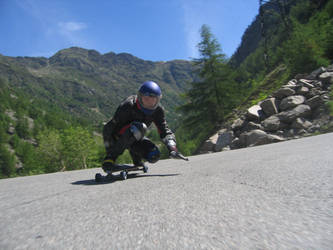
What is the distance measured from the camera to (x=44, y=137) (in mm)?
27219

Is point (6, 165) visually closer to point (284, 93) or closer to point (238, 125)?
point (238, 125)

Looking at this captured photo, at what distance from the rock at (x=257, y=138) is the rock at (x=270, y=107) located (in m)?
1.15

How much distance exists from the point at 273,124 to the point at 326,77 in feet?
9.20

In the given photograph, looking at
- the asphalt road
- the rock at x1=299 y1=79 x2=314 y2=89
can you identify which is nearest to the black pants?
the asphalt road

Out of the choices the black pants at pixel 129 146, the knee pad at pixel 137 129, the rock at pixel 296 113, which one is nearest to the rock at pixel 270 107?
the rock at pixel 296 113

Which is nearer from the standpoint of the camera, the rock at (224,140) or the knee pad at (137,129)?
the knee pad at (137,129)

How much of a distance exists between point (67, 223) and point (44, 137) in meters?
30.8

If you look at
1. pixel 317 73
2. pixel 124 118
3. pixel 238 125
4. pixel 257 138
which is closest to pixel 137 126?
pixel 124 118

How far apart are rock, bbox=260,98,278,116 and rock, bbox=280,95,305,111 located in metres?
0.27

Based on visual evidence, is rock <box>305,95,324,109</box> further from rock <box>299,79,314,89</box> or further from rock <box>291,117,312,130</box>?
rock <box>299,79,314,89</box>

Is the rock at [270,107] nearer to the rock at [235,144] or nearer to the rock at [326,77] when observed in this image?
the rock at [235,144]

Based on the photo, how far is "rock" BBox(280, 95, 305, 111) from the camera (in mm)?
7293

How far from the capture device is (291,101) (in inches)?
290

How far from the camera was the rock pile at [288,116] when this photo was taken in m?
6.61
